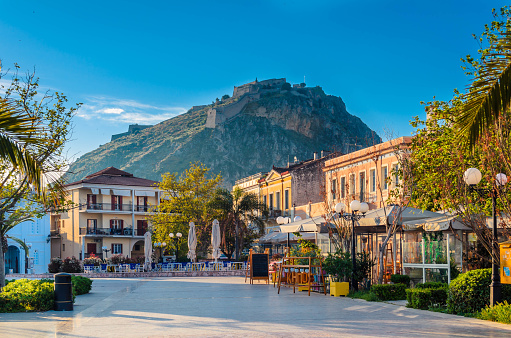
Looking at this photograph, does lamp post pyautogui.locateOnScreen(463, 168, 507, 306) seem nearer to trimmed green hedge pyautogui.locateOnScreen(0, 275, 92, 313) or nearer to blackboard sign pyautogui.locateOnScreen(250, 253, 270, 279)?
trimmed green hedge pyautogui.locateOnScreen(0, 275, 92, 313)

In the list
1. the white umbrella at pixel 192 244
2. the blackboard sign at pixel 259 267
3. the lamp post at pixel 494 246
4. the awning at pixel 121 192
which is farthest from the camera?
the awning at pixel 121 192

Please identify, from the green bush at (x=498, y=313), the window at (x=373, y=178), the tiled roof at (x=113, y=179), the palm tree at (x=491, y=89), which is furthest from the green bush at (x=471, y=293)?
the tiled roof at (x=113, y=179)

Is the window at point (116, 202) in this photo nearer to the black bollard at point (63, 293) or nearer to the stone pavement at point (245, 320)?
the stone pavement at point (245, 320)

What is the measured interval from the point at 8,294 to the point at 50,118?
5497 millimetres

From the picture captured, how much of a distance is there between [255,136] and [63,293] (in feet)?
430

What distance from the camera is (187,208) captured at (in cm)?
4616

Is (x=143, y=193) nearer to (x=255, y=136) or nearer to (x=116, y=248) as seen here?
(x=116, y=248)

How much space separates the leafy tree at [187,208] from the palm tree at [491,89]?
39.7 m

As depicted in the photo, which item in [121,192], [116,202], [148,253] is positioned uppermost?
[121,192]

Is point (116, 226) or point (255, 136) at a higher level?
point (255, 136)

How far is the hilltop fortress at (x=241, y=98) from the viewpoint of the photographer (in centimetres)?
14662

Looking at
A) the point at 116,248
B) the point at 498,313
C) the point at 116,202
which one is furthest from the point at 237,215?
the point at 498,313

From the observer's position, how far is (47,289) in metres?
13.1

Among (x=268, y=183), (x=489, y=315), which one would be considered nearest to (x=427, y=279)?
(x=489, y=315)
